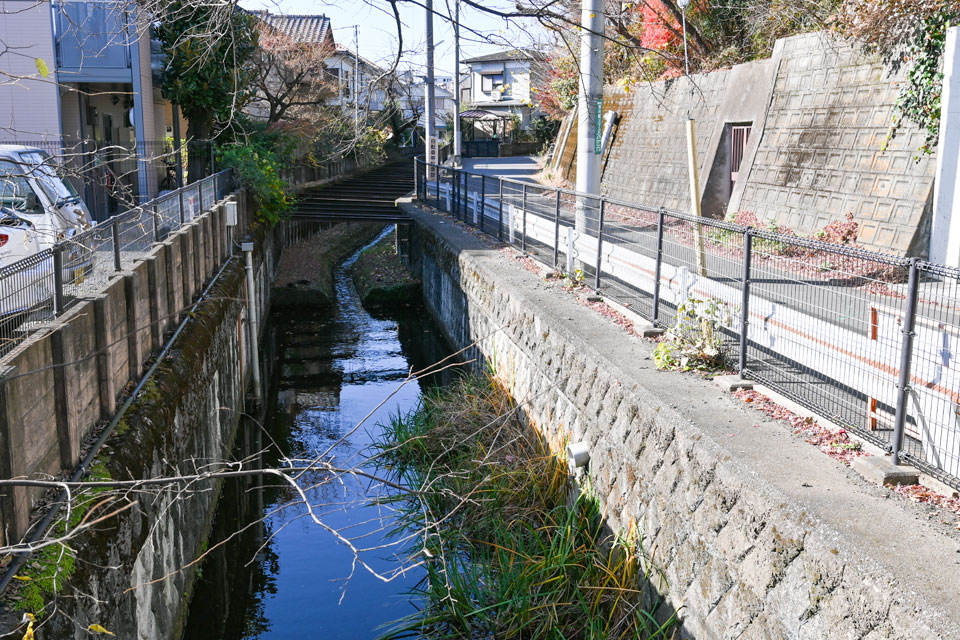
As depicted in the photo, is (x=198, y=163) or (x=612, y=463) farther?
(x=198, y=163)

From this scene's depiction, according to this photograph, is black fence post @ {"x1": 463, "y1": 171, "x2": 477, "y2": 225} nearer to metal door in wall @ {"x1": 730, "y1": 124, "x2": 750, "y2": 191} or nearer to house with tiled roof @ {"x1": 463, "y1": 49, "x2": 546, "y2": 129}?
metal door in wall @ {"x1": 730, "y1": 124, "x2": 750, "y2": 191}

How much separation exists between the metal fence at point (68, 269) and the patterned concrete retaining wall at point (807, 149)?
5964 mm

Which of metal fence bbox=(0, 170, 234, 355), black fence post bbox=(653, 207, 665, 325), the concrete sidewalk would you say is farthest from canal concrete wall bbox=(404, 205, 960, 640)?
the concrete sidewalk

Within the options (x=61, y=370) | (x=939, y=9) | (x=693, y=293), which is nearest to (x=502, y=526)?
(x=693, y=293)

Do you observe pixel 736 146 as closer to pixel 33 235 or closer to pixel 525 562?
pixel 525 562

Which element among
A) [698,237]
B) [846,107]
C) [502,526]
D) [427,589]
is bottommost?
[427,589]

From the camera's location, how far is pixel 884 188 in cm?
1321

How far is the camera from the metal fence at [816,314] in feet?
16.1

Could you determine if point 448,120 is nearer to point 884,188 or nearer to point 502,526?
point 884,188

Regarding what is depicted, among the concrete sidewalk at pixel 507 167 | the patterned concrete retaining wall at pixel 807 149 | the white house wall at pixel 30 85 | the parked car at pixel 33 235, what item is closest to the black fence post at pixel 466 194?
the patterned concrete retaining wall at pixel 807 149

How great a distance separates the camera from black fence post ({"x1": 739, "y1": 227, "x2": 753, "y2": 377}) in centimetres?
662

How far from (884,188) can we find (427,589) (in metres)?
9.37

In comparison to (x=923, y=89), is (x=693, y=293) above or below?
below

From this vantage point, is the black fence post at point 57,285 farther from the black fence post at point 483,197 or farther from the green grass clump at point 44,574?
the black fence post at point 483,197
